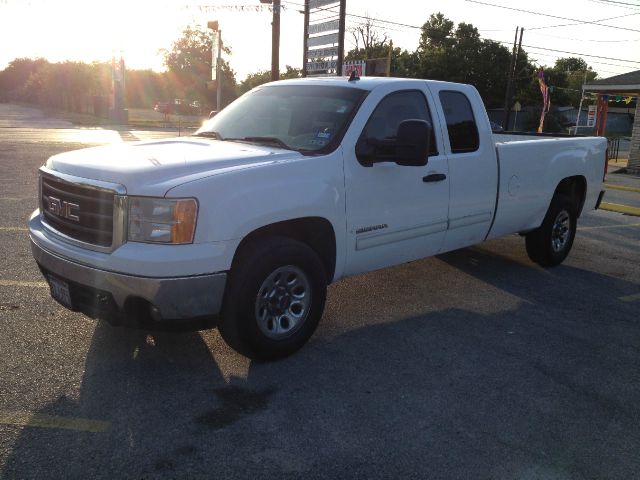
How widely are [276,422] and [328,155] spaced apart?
184 cm

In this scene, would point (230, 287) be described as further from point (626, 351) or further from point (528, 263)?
point (528, 263)

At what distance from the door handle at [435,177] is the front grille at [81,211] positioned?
249 cm

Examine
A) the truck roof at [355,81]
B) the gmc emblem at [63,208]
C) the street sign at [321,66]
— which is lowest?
the gmc emblem at [63,208]

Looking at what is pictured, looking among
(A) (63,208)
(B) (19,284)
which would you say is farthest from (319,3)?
(A) (63,208)

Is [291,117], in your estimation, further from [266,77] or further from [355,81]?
[266,77]

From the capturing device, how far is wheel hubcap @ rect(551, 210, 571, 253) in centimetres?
684

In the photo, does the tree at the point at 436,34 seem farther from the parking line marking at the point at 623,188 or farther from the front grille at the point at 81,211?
the front grille at the point at 81,211

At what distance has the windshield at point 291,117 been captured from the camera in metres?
4.46

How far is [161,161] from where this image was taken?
3.81m

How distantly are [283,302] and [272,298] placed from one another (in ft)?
0.35

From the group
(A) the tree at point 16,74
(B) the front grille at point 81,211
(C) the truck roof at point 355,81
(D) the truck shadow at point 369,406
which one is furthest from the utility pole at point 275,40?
(A) the tree at point 16,74

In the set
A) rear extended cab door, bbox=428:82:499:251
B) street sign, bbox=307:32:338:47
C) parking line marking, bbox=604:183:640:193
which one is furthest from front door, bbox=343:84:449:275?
street sign, bbox=307:32:338:47

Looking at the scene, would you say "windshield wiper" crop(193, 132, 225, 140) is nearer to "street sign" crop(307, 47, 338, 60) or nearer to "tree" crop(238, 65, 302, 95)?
"street sign" crop(307, 47, 338, 60)


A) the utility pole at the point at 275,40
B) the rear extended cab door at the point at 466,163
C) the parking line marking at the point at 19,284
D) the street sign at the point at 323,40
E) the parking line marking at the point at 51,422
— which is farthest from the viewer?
the street sign at the point at 323,40
